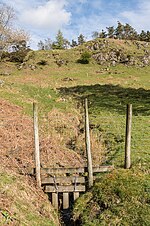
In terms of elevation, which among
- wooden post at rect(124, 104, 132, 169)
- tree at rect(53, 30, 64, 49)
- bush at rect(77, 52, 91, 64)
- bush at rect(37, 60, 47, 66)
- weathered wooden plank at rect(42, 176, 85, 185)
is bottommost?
weathered wooden plank at rect(42, 176, 85, 185)

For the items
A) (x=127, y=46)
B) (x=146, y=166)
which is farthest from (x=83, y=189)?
(x=127, y=46)

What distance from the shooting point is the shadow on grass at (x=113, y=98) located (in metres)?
25.5

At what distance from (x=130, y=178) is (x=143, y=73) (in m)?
42.3

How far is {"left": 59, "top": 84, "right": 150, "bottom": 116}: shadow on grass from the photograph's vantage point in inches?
1002

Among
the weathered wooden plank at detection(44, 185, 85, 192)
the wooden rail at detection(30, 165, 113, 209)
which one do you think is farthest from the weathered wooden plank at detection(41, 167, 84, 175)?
the weathered wooden plank at detection(44, 185, 85, 192)

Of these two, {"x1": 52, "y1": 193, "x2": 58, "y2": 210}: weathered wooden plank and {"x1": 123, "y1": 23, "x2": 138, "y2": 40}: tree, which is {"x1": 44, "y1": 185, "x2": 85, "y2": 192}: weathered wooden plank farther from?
{"x1": 123, "y1": 23, "x2": 138, "y2": 40}: tree

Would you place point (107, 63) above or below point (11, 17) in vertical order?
below

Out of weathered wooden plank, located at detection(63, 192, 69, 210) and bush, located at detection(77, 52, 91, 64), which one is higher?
bush, located at detection(77, 52, 91, 64)

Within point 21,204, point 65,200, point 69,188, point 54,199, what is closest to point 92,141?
point 69,188

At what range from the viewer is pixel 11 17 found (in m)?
58.2

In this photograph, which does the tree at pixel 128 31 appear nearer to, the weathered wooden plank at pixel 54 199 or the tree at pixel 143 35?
the tree at pixel 143 35

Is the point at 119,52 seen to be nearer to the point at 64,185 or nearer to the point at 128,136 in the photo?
the point at 128,136

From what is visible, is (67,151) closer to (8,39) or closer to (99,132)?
(99,132)

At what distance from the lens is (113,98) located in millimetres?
30391
